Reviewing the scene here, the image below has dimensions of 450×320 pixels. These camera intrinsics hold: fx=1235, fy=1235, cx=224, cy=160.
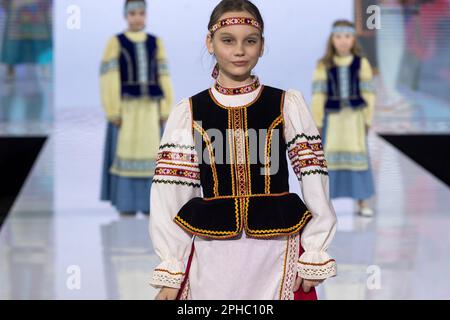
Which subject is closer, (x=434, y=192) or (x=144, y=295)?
(x=144, y=295)

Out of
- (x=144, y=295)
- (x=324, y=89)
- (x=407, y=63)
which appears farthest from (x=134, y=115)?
(x=407, y=63)

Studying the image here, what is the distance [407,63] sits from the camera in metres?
12.1

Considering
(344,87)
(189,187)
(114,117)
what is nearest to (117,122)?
(114,117)

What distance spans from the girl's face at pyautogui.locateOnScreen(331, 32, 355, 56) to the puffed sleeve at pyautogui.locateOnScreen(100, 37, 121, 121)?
1151mm

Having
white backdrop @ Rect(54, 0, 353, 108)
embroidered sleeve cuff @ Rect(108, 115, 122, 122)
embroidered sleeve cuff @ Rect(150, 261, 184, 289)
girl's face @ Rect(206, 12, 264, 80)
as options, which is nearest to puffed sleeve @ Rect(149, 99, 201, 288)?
embroidered sleeve cuff @ Rect(150, 261, 184, 289)

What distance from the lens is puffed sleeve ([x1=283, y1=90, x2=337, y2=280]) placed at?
2.54 meters

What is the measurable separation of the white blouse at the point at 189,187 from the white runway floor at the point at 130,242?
205cm

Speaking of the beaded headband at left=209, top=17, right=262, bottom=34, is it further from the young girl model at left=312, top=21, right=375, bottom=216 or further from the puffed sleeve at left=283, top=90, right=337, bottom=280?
the young girl model at left=312, top=21, right=375, bottom=216

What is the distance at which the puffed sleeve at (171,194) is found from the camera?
8.41ft

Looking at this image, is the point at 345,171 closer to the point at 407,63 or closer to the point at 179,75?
the point at 179,75

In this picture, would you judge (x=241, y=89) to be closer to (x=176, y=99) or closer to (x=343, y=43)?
(x=343, y=43)
